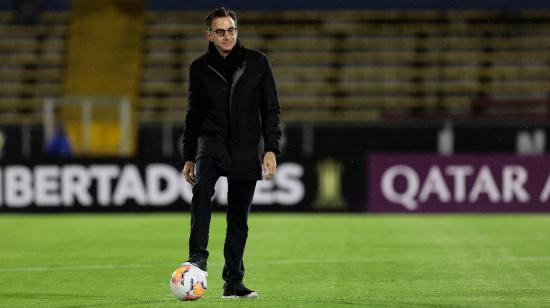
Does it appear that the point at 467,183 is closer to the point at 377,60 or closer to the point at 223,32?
the point at 377,60

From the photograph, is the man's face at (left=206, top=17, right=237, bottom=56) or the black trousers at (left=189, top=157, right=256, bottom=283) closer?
the man's face at (left=206, top=17, right=237, bottom=56)

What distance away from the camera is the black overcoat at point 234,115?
27.5 ft

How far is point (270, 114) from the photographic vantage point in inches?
334

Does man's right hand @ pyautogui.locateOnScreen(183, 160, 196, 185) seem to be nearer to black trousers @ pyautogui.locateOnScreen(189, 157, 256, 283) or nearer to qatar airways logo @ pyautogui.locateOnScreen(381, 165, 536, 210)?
black trousers @ pyautogui.locateOnScreen(189, 157, 256, 283)

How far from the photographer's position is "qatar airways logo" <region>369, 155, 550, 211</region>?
2014 cm

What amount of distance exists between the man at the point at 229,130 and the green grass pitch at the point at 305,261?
1.76ft

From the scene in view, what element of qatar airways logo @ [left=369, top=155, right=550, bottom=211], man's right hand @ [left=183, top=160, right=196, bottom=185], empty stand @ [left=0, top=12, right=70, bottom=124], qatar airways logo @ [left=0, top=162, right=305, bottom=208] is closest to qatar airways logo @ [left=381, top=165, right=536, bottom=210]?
qatar airways logo @ [left=369, top=155, right=550, bottom=211]

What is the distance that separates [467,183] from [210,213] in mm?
12304

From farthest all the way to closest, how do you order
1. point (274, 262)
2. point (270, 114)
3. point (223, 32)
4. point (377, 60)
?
point (377, 60), point (274, 262), point (270, 114), point (223, 32)

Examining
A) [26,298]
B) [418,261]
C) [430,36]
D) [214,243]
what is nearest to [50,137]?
[430,36]

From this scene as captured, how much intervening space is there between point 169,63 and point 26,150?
7063 millimetres

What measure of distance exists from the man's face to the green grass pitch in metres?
1.67

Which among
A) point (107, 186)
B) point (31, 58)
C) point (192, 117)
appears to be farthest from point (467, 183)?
point (31, 58)

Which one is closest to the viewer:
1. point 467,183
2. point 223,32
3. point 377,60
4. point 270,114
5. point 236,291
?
point 223,32
